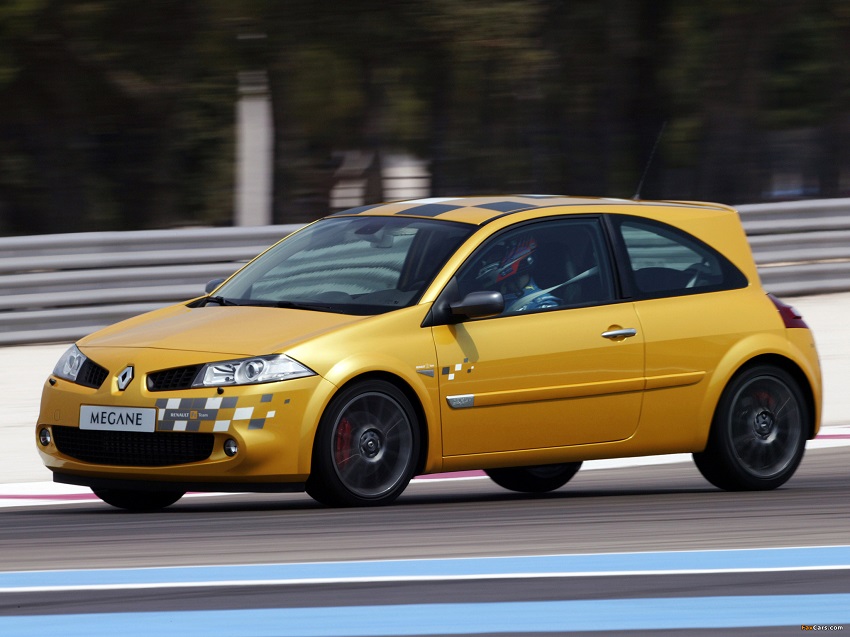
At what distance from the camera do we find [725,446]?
29.3 feet

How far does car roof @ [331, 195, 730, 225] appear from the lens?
8641 millimetres

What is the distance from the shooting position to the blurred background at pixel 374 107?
1622 centimetres

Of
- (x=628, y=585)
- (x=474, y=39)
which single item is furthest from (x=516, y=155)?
(x=628, y=585)

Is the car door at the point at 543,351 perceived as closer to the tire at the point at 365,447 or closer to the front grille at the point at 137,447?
the tire at the point at 365,447

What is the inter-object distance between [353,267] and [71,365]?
1474mm

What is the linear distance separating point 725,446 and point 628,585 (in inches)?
118

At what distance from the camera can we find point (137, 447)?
7684 millimetres

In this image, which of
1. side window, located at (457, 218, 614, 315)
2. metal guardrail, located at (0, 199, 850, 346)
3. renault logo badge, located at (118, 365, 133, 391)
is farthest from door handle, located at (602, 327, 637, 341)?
metal guardrail, located at (0, 199, 850, 346)

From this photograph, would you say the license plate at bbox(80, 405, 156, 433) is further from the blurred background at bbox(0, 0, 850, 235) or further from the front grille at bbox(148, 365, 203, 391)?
the blurred background at bbox(0, 0, 850, 235)

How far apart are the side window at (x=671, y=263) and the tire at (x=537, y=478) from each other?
3.98 ft

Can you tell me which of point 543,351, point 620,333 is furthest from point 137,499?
point 620,333

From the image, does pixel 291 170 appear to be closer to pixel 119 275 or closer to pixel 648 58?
pixel 119 275

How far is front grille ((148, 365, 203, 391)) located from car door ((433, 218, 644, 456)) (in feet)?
3.90

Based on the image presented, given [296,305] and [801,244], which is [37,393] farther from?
[801,244]
